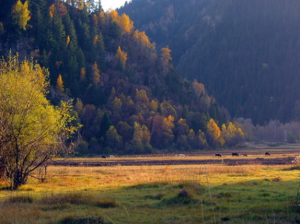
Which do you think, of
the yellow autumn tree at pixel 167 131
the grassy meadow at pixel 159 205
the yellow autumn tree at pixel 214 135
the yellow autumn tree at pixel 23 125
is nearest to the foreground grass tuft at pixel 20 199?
the grassy meadow at pixel 159 205

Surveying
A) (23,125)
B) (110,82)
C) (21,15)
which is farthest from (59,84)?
(23,125)

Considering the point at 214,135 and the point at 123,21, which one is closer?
the point at 214,135

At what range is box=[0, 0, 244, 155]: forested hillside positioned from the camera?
113m

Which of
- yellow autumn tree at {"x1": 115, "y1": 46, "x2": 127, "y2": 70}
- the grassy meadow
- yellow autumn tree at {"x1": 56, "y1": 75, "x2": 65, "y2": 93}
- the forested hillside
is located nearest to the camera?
the grassy meadow

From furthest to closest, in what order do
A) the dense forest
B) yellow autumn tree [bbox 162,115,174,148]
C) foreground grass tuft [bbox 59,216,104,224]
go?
1. yellow autumn tree [bbox 162,115,174,148]
2. the dense forest
3. foreground grass tuft [bbox 59,216,104,224]

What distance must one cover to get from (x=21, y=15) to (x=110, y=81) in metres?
35.0

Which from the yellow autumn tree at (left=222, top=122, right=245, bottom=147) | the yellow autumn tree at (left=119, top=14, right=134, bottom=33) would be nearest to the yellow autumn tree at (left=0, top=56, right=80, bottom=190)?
the yellow autumn tree at (left=222, top=122, right=245, bottom=147)

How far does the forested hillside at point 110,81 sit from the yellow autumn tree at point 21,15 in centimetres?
31

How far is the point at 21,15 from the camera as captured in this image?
120 metres

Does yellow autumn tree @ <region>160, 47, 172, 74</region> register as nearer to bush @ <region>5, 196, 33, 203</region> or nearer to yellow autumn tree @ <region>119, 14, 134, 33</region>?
yellow autumn tree @ <region>119, 14, 134, 33</region>

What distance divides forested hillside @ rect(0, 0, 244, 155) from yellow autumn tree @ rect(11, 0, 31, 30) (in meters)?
0.31

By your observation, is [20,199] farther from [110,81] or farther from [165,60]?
[165,60]

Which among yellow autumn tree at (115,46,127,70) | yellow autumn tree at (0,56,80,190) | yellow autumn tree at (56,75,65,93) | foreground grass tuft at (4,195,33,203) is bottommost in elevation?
foreground grass tuft at (4,195,33,203)

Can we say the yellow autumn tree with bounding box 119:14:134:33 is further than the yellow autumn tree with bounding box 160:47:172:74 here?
Yes
